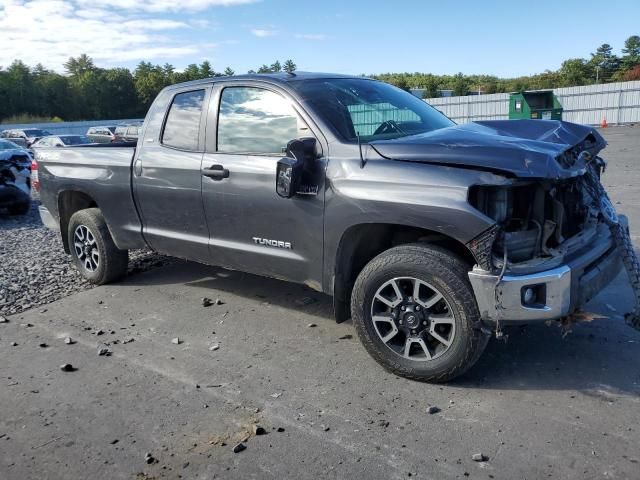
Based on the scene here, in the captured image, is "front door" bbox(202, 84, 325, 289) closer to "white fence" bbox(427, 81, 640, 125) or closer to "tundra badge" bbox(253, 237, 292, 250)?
"tundra badge" bbox(253, 237, 292, 250)

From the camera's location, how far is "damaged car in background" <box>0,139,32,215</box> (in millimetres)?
10750

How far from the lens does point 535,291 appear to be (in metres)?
Answer: 3.35

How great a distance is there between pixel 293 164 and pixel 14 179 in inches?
365

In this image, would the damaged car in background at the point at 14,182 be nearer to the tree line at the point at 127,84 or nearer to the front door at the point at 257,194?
the front door at the point at 257,194

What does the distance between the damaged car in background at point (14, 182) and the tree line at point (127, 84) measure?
48.7 meters

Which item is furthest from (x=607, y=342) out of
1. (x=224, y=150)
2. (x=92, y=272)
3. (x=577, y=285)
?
(x=92, y=272)

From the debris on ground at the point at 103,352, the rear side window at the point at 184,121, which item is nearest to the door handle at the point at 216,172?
the rear side window at the point at 184,121

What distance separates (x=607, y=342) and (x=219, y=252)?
3.04 m

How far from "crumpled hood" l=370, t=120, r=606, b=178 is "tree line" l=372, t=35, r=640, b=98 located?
162 ft

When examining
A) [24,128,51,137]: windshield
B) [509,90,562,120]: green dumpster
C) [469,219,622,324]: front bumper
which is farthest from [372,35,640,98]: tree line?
[469,219,622,324]: front bumper

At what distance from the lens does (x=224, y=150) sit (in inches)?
185

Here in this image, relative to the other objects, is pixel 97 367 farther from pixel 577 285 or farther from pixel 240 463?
pixel 577 285

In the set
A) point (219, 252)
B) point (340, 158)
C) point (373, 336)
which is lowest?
point (373, 336)

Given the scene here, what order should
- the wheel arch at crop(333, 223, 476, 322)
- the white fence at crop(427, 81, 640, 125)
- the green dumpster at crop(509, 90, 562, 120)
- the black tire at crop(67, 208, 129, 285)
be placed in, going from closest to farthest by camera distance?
the wheel arch at crop(333, 223, 476, 322), the black tire at crop(67, 208, 129, 285), the green dumpster at crop(509, 90, 562, 120), the white fence at crop(427, 81, 640, 125)
